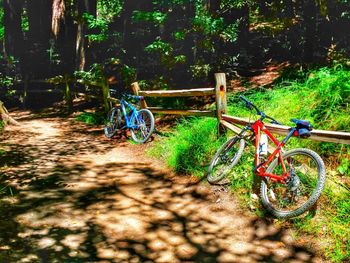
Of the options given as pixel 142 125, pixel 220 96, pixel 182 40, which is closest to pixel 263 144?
pixel 220 96

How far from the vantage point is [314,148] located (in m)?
5.88

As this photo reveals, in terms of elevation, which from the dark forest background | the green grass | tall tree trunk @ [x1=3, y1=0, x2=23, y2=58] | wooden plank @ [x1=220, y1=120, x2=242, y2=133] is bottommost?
the green grass

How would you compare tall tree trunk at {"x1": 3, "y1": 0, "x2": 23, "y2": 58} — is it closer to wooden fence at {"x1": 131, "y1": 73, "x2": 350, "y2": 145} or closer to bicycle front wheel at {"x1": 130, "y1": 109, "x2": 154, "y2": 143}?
bicycle front wheel at {"x1": 130, "y1": 109, "x2": 154, "y2": 143}

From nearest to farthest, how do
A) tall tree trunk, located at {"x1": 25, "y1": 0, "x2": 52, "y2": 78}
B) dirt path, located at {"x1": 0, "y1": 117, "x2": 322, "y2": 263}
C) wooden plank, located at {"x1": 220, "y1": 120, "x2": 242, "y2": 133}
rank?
dirt path, located at {"x1": 0, "y1": 117, "x2": 322, "y2": 263}
wooden plank, located at {"x1": 220, "y1": 120, "x2": 242, "y2": 133}
tall tree trunk, located at {"x1": 25, "y1": 0, "x2": 52, "y2": 78}

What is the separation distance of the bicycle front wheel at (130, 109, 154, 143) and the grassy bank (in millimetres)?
859

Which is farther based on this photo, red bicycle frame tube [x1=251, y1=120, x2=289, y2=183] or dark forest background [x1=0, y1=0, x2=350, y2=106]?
dark forest background [x1=0, y1=0, x2=350, y2=106]

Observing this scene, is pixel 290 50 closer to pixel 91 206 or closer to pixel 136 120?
pixel 136 120

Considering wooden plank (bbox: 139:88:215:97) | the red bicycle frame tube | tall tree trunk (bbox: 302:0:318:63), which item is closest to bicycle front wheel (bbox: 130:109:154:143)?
wooden plank (bbox: 139:88:215:97)

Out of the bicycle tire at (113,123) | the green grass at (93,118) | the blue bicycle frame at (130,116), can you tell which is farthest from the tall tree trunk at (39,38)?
the blue bicycle frame at (130,116)

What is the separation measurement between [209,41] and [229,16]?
3.45 metres

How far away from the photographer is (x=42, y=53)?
2030 cm

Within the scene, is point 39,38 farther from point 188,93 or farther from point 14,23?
point 188,93

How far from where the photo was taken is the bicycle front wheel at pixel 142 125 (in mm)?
9219

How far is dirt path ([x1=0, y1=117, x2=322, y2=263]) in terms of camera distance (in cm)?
419
